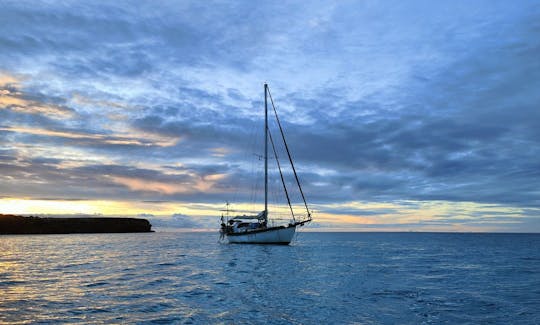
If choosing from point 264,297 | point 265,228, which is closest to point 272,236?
point 265,228

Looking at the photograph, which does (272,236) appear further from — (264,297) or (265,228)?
(264,297)

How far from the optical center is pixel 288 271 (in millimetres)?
36125

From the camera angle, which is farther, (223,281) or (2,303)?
(223,281)

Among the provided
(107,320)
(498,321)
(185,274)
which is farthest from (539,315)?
(185,274)

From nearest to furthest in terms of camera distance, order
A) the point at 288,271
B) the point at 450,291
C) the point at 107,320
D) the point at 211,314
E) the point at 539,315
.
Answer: the point at 107,320 < the point at 211,314 < the point at 539,315 < the point at 450,291 < the point at 288,271

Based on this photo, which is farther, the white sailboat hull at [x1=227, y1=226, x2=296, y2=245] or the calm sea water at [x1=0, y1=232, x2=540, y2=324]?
the white sailboat hull at [x1=227, y1=226, x2=296, y2=245]

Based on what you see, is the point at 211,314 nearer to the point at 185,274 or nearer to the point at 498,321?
the point at 498,321

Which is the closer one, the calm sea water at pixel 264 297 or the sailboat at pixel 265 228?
the calm sea water at pixel 264 297

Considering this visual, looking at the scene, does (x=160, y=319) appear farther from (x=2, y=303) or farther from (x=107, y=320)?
(x=2, y=303)

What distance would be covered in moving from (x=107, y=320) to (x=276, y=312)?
766 cm

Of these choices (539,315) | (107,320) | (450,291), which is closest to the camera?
(107,320)

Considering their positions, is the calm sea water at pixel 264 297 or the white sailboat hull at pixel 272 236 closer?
the calm sea water at pixel 264 297

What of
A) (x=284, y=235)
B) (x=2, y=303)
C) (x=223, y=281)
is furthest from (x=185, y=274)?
(x=284, y=235)

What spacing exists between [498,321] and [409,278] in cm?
1482
